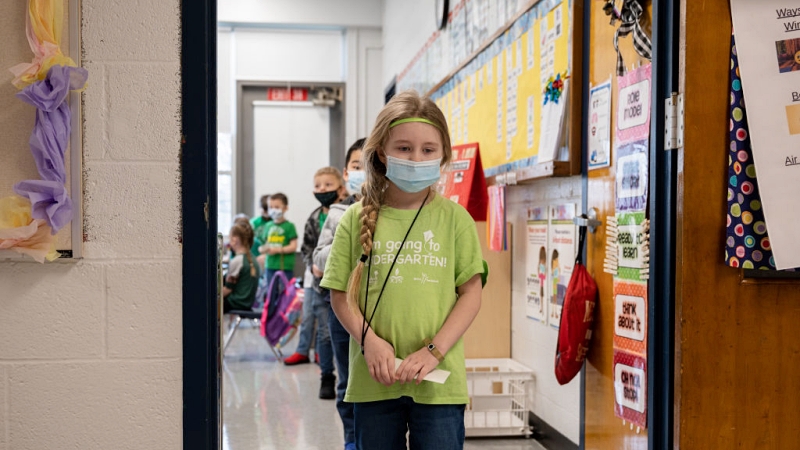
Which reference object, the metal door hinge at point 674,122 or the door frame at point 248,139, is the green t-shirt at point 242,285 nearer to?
the door frame at point 248,139

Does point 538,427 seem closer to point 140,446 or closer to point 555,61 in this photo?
point 555,61

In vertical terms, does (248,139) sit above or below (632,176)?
above

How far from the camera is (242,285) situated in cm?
529

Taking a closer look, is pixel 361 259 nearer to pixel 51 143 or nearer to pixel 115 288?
pixel 115 288

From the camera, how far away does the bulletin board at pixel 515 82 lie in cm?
271

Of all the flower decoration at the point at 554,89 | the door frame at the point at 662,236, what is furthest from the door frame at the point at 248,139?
the door frame at the point at 662,236

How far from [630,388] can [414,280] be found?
3.33 ft

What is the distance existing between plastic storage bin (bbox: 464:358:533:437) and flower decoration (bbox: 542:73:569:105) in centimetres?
120

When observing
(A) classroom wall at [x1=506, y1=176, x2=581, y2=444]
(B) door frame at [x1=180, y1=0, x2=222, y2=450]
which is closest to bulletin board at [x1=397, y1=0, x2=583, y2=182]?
(A) classroom wall at [x1=506, y1=176, x2=581, y2=444]

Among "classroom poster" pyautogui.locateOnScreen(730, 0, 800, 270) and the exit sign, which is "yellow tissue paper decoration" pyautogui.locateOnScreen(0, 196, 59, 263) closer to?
"classroom poster" pyautogui.locateOnScreen(730, 0, 800, 270)

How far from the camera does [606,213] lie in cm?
247

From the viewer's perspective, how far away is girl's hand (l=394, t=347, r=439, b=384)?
1506mm

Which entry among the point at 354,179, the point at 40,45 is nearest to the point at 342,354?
the point at 354,179

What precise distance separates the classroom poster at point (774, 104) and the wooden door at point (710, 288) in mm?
49
